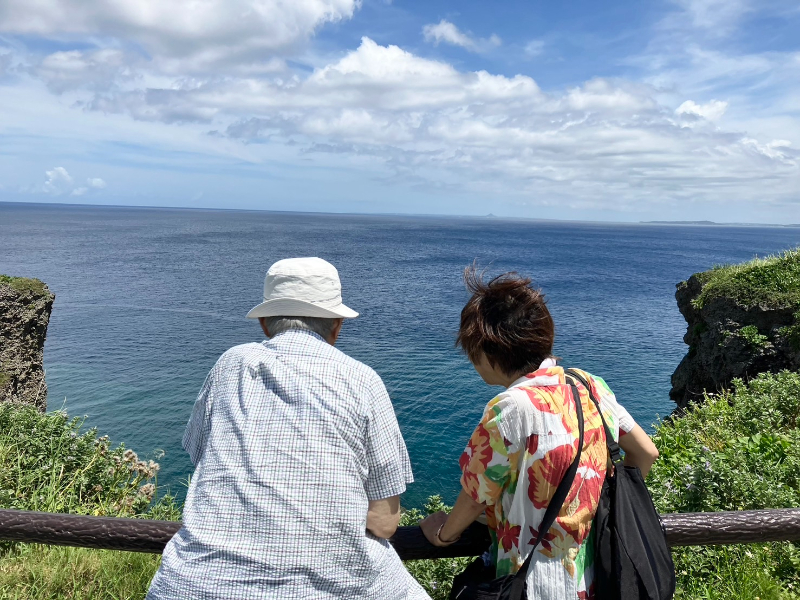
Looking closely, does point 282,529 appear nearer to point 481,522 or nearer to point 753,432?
point 481,522

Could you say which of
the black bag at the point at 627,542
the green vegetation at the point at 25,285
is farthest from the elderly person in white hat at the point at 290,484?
the green vegetation at the point at 25,285

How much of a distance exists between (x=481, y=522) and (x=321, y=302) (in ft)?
3.99

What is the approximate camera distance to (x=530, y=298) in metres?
2.57

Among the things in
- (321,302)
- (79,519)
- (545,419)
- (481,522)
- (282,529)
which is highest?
(321,302)

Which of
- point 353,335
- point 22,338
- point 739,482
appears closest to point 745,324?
point 739,482

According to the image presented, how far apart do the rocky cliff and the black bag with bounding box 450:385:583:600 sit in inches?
477

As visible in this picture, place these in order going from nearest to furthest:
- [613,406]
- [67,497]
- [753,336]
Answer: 1. [613,406]
2. [67,497]
3. [753,336]

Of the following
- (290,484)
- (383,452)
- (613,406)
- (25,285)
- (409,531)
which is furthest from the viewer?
(25,285)

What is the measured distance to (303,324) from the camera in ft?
8.20

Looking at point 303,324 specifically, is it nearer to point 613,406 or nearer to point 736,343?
point 613,406

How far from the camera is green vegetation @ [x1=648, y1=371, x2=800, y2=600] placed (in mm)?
4062

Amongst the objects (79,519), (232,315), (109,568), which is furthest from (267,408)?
(232,315)

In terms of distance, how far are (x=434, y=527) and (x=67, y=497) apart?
17.9 feet

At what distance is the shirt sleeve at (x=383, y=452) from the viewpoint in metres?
2.21
